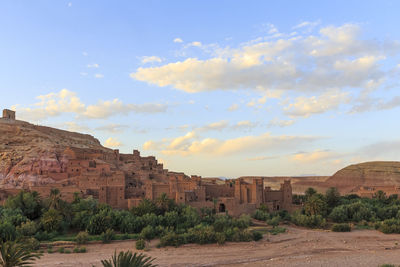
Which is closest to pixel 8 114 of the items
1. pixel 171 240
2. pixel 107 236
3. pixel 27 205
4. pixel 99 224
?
pixel 27 205

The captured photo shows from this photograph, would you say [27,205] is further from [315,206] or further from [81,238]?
[315,206]

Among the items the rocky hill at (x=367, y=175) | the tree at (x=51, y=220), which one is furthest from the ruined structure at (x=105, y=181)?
the rocky hill at (x=367, y=175)

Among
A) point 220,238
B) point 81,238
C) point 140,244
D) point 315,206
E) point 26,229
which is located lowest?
point 140,244

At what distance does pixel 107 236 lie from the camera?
26.5 meters

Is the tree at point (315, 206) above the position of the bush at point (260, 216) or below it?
above

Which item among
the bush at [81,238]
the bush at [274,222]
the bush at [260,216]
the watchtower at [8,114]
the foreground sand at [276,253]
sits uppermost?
the watchtower at [8,114]

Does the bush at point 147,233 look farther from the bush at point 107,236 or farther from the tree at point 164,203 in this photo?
the tree at point 164,203

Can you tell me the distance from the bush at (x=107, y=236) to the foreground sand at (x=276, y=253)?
640 mm

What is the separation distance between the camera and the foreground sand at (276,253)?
879 inches

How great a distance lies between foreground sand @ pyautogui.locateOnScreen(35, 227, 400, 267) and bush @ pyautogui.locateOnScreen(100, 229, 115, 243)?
2.10 feet

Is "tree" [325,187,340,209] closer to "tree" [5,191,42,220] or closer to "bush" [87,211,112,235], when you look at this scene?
"bush" [87,211,112,235]

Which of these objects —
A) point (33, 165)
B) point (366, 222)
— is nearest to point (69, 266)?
point (33, 165)

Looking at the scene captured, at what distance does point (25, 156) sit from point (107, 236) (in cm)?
2184

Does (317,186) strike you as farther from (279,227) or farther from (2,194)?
(2,194)
